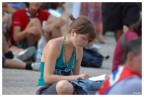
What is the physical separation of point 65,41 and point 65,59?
15 centimetres

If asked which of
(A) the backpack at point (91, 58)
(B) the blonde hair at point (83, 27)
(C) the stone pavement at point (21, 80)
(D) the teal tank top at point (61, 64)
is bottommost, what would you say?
(C) the stone pavement at point (21, 80)

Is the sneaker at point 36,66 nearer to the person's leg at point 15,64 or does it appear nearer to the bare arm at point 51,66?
the person's leg at point 15,64

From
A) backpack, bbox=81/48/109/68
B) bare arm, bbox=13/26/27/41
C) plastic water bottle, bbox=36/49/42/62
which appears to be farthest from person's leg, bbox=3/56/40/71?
backpack, bbox=81/48/109/68

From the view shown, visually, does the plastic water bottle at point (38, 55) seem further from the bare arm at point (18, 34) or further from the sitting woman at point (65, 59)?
the sitting woman at point (65, 59)

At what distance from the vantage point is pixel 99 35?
1159 cm

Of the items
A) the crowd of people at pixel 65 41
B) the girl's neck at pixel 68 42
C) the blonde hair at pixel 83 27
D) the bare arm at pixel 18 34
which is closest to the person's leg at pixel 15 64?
the crowd of people at pixel 65 41

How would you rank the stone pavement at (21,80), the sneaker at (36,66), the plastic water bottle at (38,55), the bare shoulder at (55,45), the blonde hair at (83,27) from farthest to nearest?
the plastic water bottle at (38,55), the sneaker at (36,66), the stone pavement at (21,80), the bare shoulder at (55,45), the blonde hair at (83,27)

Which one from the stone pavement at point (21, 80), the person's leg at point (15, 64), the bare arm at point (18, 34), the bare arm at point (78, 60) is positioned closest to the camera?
the bare arm at point (78, 60)

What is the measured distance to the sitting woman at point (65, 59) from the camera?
408 centimetres

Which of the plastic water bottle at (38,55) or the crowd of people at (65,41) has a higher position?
the crowd of people at (65,41)

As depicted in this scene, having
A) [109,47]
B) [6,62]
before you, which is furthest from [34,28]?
[109,47]

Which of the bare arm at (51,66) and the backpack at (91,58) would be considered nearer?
the bare arm at (51,66)

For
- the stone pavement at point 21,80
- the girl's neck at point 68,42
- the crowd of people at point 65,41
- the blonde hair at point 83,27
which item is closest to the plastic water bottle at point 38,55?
the crowd of people at point 65,41

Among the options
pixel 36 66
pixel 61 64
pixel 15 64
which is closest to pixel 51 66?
pixel 61 64
